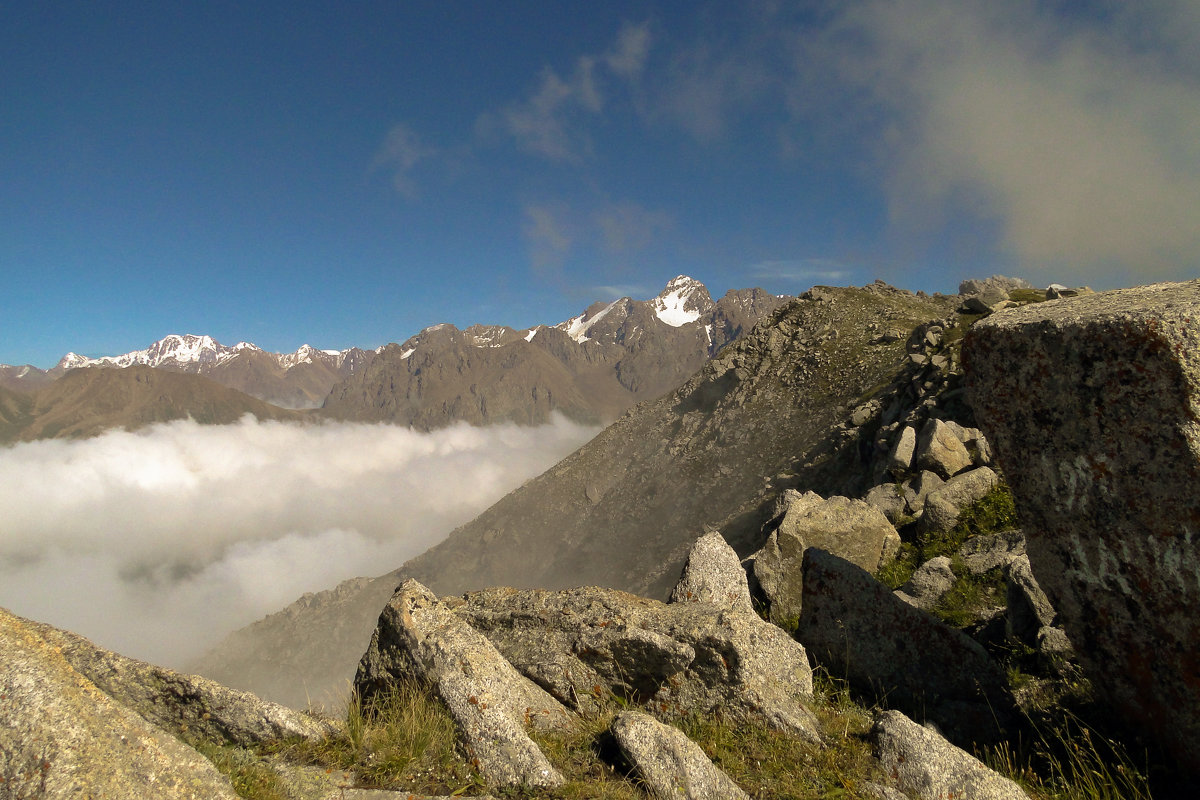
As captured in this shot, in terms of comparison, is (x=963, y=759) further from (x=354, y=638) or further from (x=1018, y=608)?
(x=354, y=638)

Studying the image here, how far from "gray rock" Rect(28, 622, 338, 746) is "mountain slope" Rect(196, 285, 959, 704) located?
2953cm

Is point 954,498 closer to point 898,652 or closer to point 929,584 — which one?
point 929,584

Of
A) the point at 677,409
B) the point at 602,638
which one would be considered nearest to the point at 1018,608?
A: the point at 602,638

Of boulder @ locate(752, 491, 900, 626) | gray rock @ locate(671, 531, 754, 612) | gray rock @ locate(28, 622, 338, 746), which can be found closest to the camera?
gray rock @ locate(28, 622, 338, 746)

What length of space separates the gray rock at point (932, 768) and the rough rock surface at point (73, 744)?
5.87m

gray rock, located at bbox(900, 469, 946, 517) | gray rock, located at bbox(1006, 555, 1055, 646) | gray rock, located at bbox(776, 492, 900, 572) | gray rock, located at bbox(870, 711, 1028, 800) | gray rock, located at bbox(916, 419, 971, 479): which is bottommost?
gray rock, located at bbox(870, 711, 1028, 800)

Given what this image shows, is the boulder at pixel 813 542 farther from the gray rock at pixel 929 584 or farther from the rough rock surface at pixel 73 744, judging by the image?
the rough rock surface at pixel 73 744

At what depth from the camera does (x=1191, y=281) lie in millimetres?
6285

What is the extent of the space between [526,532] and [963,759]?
261 feet

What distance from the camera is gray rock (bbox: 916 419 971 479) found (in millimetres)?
16391

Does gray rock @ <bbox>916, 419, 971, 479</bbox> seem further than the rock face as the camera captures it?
Yes

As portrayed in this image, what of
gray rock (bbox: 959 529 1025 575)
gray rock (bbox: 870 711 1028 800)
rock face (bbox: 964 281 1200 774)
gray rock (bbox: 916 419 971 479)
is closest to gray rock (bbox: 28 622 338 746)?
gray rock (bbox: 870 711 1028 800)

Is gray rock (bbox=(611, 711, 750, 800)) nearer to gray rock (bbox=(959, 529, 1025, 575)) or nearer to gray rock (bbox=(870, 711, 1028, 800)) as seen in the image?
gray rock (bbox=(870, 711, 1028, 800))

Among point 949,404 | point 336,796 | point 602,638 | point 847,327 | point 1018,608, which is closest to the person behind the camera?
point 336,796
